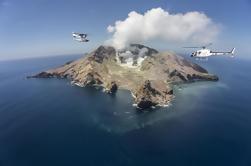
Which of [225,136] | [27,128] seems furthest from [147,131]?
[27,128]

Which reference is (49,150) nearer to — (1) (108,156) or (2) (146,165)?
(1) (108,156)

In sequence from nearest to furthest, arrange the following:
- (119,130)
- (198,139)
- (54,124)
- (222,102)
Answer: (198,139)
(119,130)
(54,124)
(222,102)

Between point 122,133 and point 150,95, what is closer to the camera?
point 122,133

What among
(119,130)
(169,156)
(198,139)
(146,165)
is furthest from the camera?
(119,130)

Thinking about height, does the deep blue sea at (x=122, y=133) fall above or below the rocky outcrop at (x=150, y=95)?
below

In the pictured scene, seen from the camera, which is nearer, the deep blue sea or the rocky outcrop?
the deep blue sea

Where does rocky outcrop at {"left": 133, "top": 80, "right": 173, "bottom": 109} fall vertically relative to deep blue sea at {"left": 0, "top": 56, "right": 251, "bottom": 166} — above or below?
above

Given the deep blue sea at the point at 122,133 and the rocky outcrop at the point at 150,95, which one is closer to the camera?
the deep blue sea at the point at 122,133

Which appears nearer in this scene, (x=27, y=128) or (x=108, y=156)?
(x=108, y=156)
